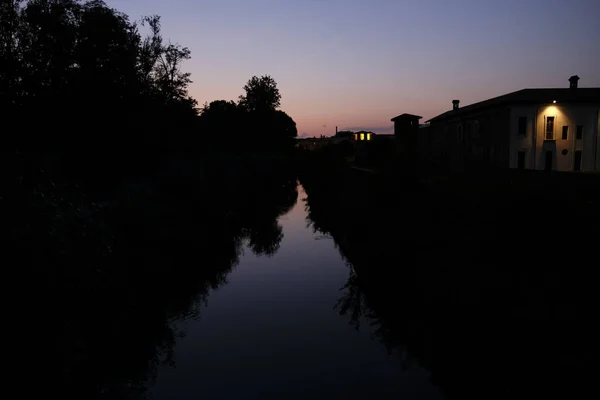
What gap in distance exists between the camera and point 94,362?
8.39m

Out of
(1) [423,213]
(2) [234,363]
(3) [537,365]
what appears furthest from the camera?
(1) [423,213]

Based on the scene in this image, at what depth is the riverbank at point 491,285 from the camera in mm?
6828

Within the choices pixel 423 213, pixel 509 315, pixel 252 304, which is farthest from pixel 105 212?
→ pixel 509 315

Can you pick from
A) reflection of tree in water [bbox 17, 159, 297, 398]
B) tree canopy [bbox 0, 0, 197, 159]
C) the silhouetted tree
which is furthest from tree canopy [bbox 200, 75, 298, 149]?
reflection of tree in water [bbox 17, 159, 297, 398]

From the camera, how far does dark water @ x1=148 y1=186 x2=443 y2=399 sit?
7941 millimetres

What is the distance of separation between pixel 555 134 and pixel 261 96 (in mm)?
62580

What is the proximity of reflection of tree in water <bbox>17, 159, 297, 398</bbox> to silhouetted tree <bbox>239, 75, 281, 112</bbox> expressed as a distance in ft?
225

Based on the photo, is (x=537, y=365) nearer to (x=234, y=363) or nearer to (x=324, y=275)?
(x=234, y=363)

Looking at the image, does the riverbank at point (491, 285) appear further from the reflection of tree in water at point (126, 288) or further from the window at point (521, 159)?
the window at point (521, 159)

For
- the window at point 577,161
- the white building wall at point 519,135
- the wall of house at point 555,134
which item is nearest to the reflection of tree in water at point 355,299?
the white building wall at point 519,135

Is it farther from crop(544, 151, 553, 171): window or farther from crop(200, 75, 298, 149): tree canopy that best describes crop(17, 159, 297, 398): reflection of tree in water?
crop(200, 75, 298, 149): tree canopy

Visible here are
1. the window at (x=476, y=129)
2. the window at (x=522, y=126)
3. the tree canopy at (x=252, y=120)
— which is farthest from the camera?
the tree canopy at (x=252, y=120)

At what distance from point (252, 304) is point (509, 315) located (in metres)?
7.02

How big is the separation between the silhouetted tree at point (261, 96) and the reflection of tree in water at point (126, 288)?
2699 inches
